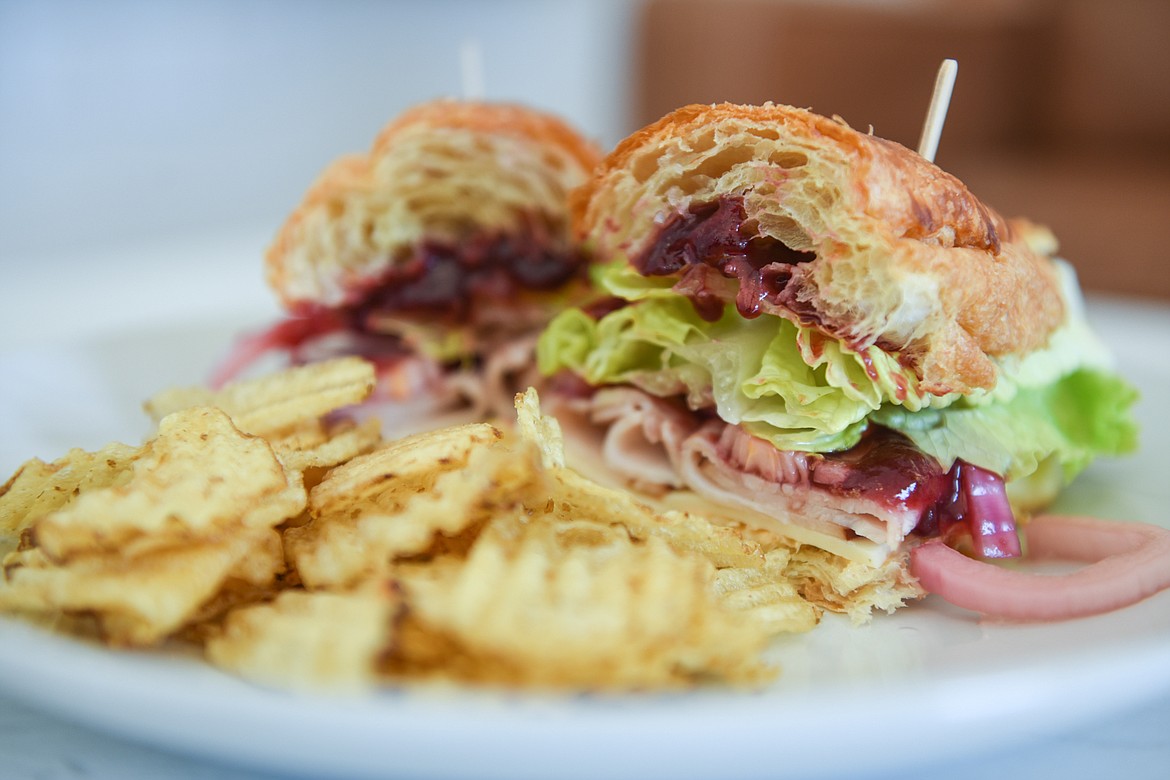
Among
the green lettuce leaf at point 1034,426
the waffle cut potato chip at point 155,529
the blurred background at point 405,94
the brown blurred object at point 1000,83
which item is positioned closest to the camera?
the waffle cut potato chip at point 155,529

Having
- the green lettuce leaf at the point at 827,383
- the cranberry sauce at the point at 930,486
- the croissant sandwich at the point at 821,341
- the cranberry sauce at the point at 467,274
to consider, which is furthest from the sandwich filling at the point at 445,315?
the cranberry sauce at the point at 930,486

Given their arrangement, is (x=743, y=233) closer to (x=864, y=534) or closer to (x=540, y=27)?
(x=864, y=534)

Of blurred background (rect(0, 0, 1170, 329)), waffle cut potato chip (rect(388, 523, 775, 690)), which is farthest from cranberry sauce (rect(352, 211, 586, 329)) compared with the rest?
blurred background (rect(0, 0, 1170, 329))

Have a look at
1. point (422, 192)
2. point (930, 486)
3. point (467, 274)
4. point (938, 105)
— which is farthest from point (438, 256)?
point (930, 486)

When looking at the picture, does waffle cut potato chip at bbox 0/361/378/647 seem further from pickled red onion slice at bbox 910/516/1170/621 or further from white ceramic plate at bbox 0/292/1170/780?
pickled red onion slice at bbox 910/516/1170/621

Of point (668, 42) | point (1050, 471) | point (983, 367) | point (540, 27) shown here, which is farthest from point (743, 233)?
point (540, 27)

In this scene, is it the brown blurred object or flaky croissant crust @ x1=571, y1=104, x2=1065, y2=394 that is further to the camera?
the brown blurred object

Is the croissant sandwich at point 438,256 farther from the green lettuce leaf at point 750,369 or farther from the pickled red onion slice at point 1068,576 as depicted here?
the pickled red onion slice at point 1068,576

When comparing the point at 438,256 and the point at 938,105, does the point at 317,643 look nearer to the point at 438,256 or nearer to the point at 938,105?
the point at 938,105
